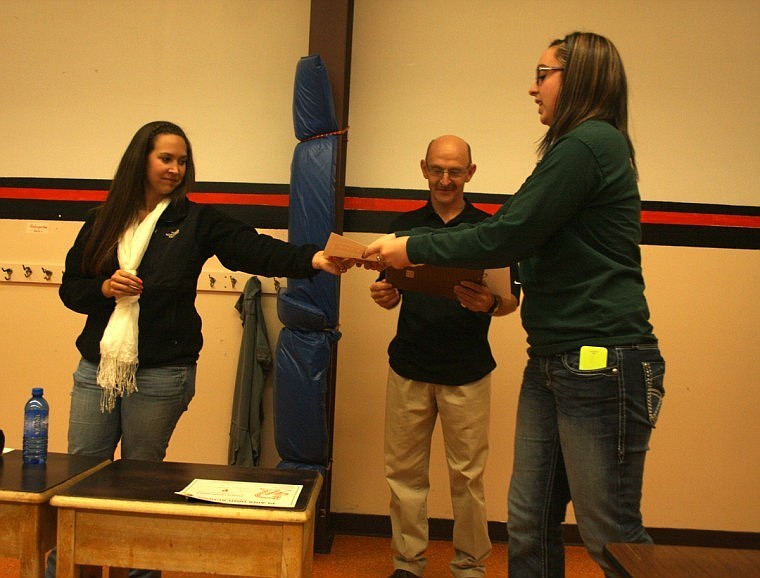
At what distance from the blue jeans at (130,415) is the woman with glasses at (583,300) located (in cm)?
104

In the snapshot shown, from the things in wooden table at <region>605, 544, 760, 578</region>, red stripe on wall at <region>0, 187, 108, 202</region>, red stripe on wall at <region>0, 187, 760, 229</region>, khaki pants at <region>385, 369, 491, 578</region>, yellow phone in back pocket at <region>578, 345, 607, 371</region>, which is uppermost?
red stripe on wall at <region>0, 187, 760, 229</region>

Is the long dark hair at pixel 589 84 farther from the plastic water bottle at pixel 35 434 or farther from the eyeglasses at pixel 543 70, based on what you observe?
the plastic water bottle at pixel 35 434

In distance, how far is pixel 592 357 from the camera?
150 cm

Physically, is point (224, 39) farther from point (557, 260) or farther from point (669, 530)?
point (669, 530)

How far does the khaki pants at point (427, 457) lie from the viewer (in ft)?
8.49

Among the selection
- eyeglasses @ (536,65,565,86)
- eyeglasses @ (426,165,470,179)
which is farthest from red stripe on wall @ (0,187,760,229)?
eyeglasses @ (536,65,565,86)

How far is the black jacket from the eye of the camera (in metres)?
2.21

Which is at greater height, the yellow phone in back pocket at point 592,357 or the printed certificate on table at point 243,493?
the yellow phone in back pocket at point 592,357

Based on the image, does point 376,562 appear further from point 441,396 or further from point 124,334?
point 124,334

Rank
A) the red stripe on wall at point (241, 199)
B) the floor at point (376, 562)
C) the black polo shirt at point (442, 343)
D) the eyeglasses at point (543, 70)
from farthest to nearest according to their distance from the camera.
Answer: the red stripe on wall at point (241, 199) → the floor at point (376, 562) → the black polo shirt at point (442, 343) → the eyeglasses at point (543, 70)

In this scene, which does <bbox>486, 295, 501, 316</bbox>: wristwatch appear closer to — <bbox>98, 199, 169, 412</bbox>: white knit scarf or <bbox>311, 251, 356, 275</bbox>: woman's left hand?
<bbox>311, 251, 356, 275</bbox>: woman's left hand

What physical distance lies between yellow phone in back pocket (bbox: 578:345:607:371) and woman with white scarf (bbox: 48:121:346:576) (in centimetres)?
99

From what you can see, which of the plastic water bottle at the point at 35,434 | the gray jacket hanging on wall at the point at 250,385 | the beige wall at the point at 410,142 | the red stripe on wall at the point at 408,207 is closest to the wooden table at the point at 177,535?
the plastic water bottle at the point at 35,434

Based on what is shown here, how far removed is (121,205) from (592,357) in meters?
1.57
